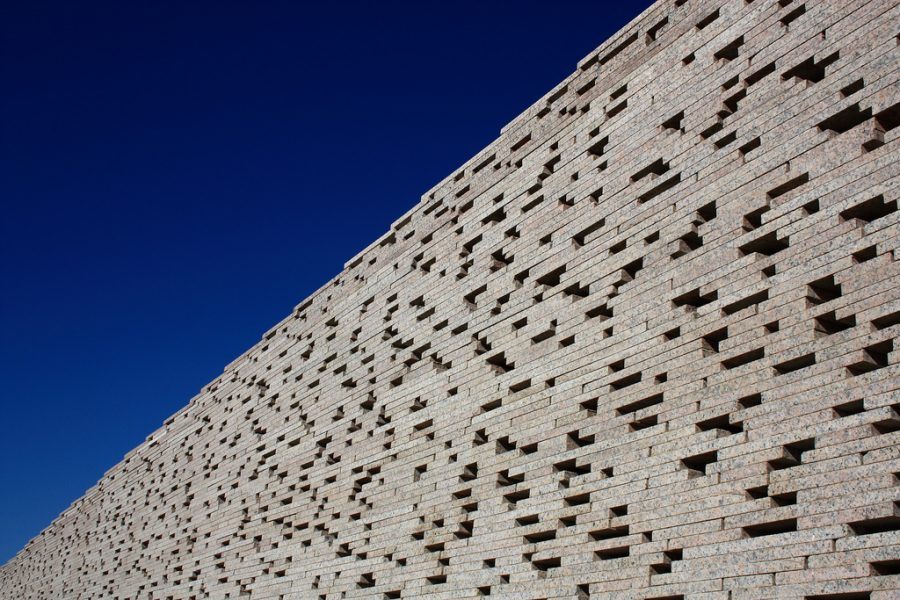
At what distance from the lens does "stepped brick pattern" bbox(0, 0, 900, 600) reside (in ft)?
19.1

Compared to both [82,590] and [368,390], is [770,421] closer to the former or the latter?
[368,390]

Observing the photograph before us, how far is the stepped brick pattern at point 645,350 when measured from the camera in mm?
5836

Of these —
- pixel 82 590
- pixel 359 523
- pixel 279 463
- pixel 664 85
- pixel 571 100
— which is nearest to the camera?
pixel 664 85

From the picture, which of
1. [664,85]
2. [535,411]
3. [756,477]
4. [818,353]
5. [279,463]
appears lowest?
[756,477]

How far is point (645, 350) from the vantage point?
7.32 metres

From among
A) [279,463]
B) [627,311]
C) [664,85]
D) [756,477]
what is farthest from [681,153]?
[279,463]

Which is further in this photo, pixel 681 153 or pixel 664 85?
Result: pixel 664 85

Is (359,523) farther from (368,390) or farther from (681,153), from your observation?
(681,153)

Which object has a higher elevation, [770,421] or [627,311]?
[627,311]

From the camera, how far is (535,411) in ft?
27.3

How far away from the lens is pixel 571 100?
31.0ft

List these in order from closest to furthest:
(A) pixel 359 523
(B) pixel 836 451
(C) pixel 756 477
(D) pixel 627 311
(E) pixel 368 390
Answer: (B) pixel 836 451
(C) pixel 756 477
(D) pixel 627 311
(A) pixel 359 523
(E) pixel 368 390

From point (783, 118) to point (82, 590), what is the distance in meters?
19.2

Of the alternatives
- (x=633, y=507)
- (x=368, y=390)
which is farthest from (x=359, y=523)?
(x=633, y=507)
